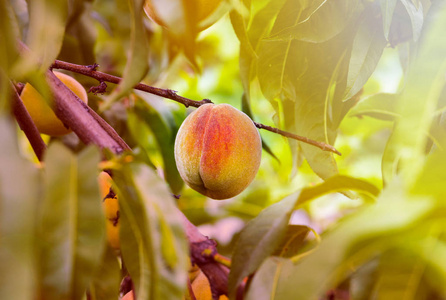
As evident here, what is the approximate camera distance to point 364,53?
0.80 meters

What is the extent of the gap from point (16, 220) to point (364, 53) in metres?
0.62

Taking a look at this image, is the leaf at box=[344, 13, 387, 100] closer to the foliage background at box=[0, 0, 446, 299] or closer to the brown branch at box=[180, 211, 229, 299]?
the foliage background at box=[0, 0, 446, 299]

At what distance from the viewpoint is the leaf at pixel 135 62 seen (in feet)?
1.54

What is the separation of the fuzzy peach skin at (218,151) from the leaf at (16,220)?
476mm

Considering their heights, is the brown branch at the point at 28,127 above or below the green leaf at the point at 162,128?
above

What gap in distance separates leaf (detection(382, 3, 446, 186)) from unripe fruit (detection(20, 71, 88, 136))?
2.28 feet

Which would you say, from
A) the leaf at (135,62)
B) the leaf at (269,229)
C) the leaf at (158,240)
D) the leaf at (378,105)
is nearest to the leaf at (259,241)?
the leaf at (269,229)

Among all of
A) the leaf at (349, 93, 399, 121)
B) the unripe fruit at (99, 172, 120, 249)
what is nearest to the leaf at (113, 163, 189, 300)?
the unripe fruit at (99, 172, 120, 249)

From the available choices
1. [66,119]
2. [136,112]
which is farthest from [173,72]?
[66,119]

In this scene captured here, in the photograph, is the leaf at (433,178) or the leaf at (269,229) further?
the leaf at (269,229)

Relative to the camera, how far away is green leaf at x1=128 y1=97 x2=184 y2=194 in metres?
1.27

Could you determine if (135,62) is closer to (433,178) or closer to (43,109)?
(433,178)

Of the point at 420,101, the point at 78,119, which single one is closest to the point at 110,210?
the point at 78,119

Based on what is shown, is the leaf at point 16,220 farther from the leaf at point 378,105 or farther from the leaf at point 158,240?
the leaf at point 378,105
